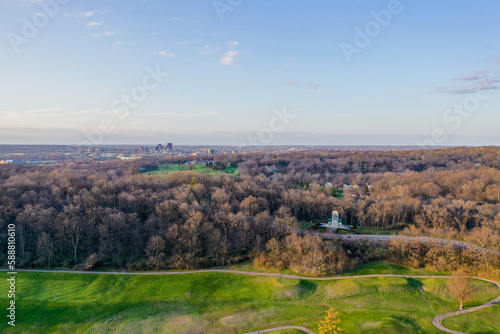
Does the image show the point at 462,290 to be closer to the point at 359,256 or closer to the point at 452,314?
the point at 452,314

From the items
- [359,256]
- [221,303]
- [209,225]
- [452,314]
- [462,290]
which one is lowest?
[221,303]

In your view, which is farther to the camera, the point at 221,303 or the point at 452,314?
the point at 221,303

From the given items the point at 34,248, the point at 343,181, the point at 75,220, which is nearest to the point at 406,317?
the point at 75,220

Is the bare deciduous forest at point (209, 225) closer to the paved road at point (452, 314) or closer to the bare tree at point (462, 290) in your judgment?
the paved road at point (452, 314)

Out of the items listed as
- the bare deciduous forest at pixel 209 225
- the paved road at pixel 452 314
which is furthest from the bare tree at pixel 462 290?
the bare deciduous forest at pixel 209 225

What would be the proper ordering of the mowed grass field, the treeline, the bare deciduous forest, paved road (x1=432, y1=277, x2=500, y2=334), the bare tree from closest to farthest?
paved road (x1=432, y1=277, x2=500, y2=334) < the mowed grass field < the bare tree < the treeline < the bare deciduous forest

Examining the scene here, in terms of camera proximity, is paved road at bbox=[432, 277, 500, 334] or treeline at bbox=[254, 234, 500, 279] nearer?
paved road at bbox=[432, 277, 500, 334]

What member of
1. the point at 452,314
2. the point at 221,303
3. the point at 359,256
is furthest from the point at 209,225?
the point at 452,314

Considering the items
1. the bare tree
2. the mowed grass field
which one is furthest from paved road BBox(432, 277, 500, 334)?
the bare tree

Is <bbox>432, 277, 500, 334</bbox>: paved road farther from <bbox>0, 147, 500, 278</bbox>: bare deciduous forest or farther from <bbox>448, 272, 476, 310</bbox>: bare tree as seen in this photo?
<bbox>0, 147, 500, 278</bbox>: bare deciduous forest
